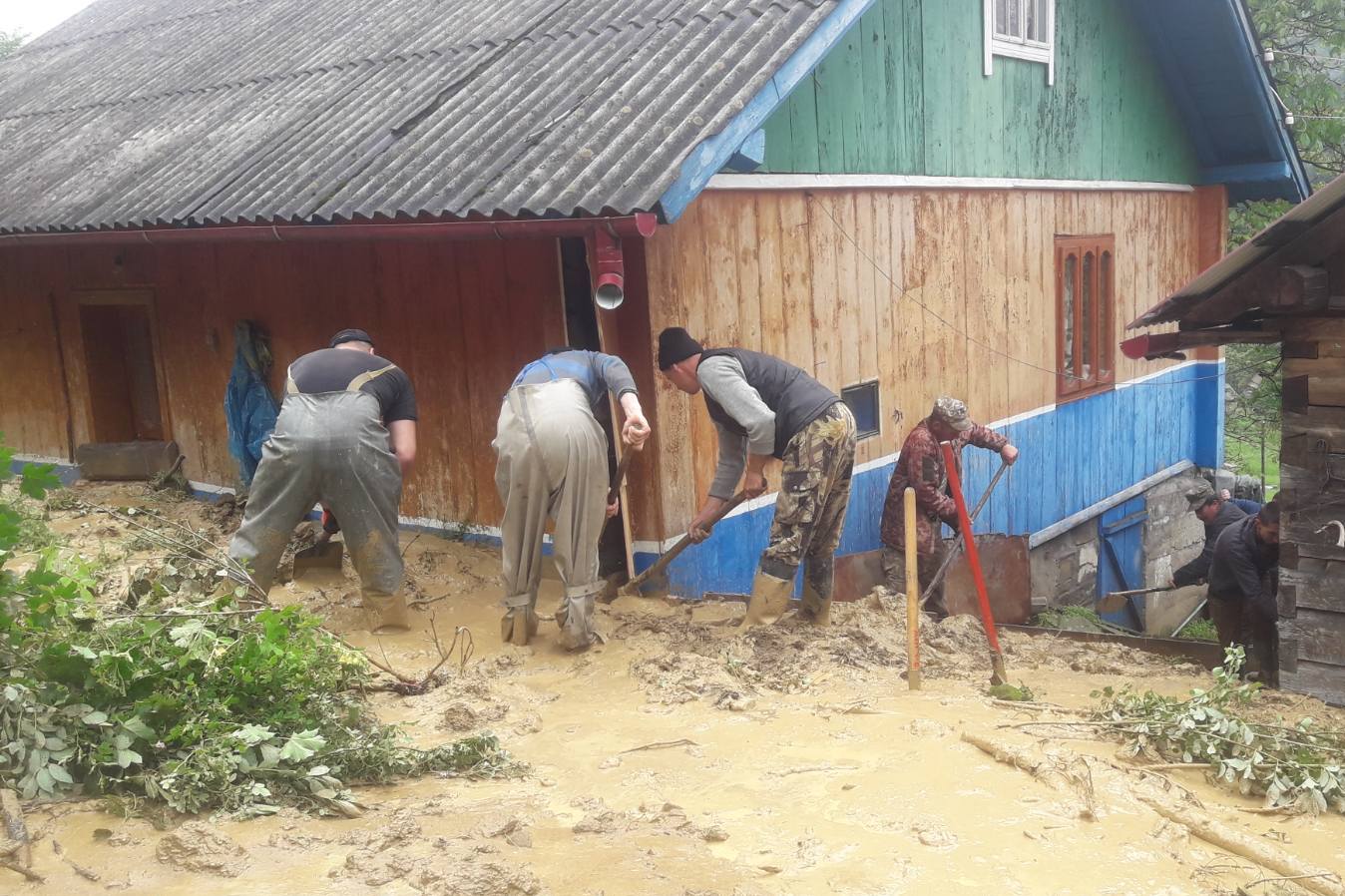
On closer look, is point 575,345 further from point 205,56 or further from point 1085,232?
point 205,56

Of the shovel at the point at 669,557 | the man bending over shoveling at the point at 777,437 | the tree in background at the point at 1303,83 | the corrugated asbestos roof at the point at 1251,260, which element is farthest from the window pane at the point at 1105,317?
the shovel at the point at 669,557

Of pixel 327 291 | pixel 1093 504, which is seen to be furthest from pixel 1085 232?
pixel 327 291

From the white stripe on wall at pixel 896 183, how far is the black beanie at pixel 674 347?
39.8 inches

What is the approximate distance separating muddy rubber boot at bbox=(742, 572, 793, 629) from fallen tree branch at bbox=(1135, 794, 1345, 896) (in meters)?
2.47

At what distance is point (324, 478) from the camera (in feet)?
19.1

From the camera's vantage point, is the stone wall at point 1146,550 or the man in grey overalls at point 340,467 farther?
the stone wall at point 1146,550

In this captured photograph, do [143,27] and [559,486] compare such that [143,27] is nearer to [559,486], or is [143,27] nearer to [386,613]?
[386,613]

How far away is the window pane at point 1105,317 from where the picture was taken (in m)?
11.5

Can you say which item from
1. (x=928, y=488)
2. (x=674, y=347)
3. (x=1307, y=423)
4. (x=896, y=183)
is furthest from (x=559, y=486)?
(x=896, y=183)

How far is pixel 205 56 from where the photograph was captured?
38.5 feet

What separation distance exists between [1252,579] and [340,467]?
18.4 feet

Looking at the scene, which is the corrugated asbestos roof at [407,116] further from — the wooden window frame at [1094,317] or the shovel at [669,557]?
the wooden window frame at [1094,317]

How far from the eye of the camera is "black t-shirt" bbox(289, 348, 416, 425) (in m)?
5.89

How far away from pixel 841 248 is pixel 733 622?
9.45ft
